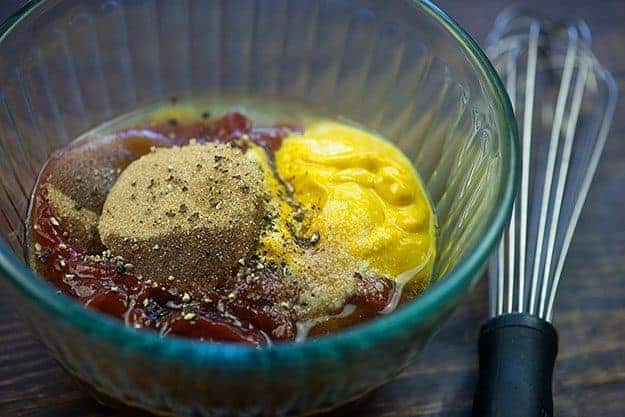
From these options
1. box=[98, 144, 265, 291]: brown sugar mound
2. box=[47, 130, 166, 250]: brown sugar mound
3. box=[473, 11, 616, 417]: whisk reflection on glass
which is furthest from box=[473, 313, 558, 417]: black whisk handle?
box=[47, 130, 166, 250]: brown sugar mound

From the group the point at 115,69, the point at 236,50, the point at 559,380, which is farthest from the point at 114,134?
the point at 559,380

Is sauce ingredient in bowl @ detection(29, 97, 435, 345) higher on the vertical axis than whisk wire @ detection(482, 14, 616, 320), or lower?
lower

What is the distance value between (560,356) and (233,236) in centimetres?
54

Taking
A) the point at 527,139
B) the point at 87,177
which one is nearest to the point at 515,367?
the point at 527,139

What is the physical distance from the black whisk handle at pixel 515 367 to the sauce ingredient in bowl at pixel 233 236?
13 centimetres

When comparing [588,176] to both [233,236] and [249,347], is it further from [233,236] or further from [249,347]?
[249,347]

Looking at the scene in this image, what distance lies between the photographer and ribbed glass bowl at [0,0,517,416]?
77 cm

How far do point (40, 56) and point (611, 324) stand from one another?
3.18ft

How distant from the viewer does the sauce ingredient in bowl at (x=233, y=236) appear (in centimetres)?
99

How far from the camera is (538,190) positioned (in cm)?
135

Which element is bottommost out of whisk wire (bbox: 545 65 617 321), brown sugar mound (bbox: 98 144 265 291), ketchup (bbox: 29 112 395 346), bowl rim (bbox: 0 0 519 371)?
bowl rim (bbox: 0 0 519 371)

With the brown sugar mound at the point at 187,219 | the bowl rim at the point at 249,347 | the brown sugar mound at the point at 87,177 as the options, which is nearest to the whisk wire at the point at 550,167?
the bowl rim at the point at 249,347

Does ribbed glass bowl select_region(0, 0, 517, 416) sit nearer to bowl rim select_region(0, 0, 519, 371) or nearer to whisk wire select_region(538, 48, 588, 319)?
bowl rim select_region(0, 0, 519, 371)

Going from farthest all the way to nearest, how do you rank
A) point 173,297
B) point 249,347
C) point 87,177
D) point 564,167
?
1. point 564,167
2. point 87,177
3. point 173,297
4. point 249,347
